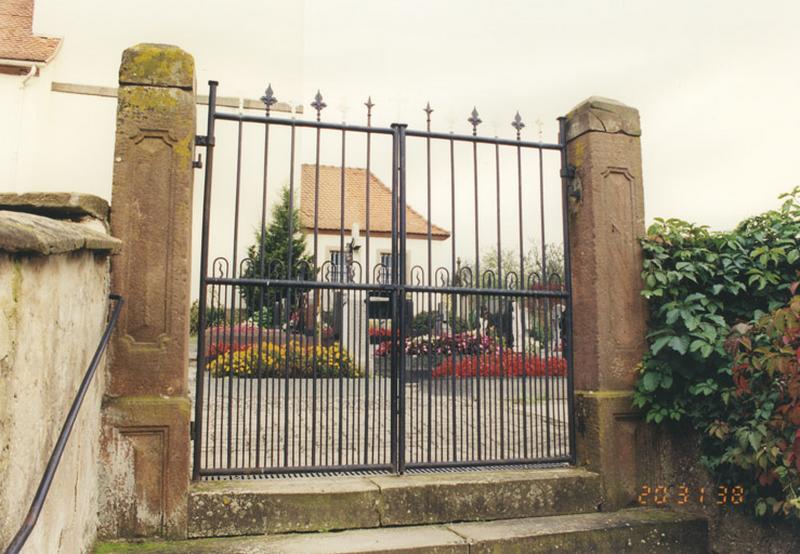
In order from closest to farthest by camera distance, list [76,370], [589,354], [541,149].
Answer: [76,370], [589,354], [541,149]

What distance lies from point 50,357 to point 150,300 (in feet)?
3.83

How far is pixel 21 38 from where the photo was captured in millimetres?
17453

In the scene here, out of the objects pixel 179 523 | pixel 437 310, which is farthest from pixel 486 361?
pixel 179 523

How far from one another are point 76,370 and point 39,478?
0.64 meters

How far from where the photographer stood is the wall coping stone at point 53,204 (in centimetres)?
311

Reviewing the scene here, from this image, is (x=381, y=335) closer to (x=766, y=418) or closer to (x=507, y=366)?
(x=507, y=366)

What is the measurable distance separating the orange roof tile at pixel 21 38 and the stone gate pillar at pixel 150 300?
1598 centimetres

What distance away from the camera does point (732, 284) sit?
4.14 meters

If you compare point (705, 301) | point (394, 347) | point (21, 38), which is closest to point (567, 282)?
point (705, 301)

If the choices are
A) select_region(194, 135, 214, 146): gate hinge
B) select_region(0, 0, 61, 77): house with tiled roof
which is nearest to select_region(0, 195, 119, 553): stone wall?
select_region(194, 135, 214, 146): gate hinge

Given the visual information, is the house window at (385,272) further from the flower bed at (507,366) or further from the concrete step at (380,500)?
the concrete step at (380,500)

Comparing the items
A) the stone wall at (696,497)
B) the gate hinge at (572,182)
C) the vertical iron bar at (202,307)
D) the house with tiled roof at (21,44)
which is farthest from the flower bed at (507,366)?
the house with tiled roof at (21,44)

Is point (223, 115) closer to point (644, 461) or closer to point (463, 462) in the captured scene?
point (463, 462)

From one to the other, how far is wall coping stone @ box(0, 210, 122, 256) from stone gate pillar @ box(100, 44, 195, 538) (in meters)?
0.62
